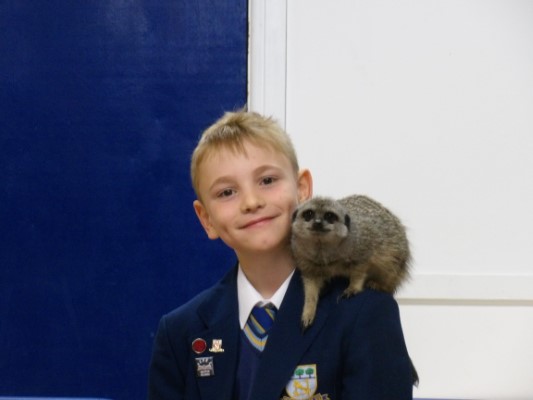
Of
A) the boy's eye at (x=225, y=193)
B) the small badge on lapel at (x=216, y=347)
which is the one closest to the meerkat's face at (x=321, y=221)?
the boy's eye at (x=225, y=193)

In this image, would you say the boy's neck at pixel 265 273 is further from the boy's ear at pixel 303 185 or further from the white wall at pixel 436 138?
the white wall at pixel 436 138

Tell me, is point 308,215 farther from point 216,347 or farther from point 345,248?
point 216,347

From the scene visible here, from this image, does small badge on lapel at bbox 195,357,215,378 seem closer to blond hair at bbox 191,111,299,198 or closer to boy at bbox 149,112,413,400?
boy at bbox 149,112,413,400

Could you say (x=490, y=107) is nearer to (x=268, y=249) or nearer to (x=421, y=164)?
(x=421, y=164)

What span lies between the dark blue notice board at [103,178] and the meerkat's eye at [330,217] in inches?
27.6

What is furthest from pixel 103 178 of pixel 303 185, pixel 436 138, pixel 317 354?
pixel 317 354

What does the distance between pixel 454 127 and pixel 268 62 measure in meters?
0.55

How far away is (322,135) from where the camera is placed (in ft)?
5.94

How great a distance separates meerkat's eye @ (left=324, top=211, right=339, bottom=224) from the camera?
3.86ft

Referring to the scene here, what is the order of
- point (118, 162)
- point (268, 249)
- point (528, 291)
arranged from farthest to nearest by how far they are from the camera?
point (118, 162)
point (528, 291)
point (268, 249)

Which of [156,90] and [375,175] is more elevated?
[156,90]

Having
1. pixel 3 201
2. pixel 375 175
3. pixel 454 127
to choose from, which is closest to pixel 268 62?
pixel 375 175

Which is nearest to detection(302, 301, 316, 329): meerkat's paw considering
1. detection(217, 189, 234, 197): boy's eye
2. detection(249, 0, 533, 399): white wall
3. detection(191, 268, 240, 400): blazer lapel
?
detection(191, 268, 240, 400): blazer lapel

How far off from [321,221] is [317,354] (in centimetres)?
25
